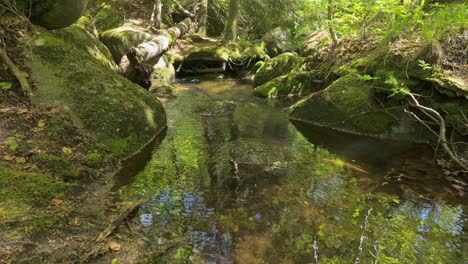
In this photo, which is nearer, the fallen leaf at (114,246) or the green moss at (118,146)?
the fallen leaf at (114,246)

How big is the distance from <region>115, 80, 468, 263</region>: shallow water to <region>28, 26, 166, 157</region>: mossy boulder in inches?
22.1

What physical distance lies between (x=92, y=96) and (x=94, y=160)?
1.49 metres

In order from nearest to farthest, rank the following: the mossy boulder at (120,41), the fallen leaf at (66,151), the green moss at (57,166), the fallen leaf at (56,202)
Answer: the fallen leaf at (56,202)
the green moss at (57,166)
the fallen leaf at (66,151)
the mossy boulder at (120,41)

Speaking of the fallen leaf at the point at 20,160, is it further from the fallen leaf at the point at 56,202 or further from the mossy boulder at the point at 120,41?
the mossy boulder at the point at 120,41

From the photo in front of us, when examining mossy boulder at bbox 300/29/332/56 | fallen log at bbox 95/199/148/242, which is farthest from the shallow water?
mossy boulder at bbox 300/29/332/56

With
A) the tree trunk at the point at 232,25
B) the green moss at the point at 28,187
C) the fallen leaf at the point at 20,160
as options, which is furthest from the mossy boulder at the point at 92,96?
the tree trunk at the point at 232,25

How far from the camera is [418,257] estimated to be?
354cm

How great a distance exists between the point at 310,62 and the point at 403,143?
5.30m

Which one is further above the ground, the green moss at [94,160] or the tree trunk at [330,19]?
the tree trunk at [330,19]

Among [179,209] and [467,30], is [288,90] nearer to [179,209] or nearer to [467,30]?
[467,30]

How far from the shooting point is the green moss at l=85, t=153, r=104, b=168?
4.82 meters

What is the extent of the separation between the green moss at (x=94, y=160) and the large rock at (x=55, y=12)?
3.17m

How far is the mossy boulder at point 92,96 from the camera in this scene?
5570 millimetres

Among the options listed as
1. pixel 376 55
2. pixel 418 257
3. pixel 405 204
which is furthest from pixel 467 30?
pixel 418 257
